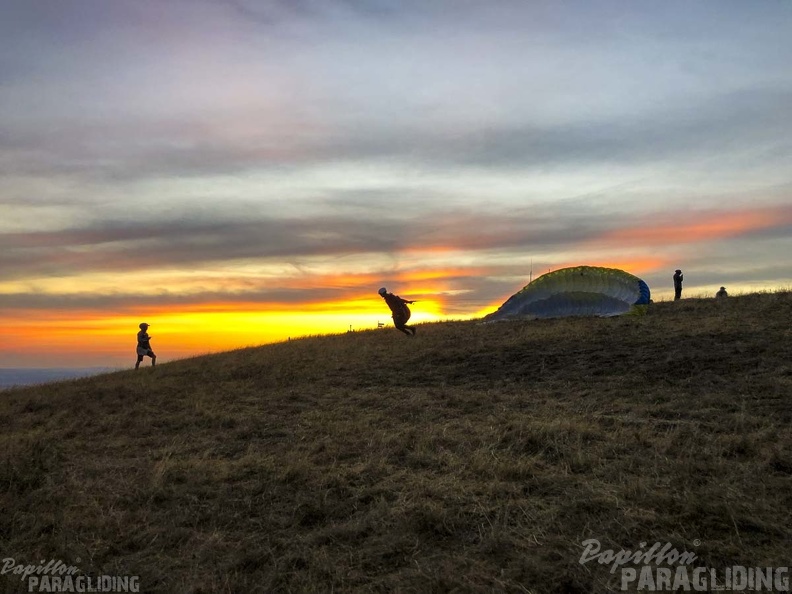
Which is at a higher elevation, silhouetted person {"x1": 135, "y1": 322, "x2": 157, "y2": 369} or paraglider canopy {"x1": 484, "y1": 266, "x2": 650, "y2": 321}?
paraglider canopy {"x1": 484, "y1": 266, "x2": 650, "y2": 321}

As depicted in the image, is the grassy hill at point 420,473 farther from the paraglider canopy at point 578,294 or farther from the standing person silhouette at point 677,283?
the standing person silhouette at point 677,283

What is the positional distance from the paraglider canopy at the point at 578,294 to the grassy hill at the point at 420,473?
7745 mm

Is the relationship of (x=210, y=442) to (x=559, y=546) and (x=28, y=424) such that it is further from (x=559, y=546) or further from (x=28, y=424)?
(x=559, y=546)

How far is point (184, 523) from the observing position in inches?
289

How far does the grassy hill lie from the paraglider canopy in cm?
775

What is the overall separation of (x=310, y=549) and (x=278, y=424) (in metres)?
6.42

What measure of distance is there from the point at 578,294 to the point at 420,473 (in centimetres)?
1916

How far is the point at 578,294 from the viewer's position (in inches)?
1023

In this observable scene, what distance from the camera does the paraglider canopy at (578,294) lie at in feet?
82.8

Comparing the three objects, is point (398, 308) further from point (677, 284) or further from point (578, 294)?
point (677, 284)

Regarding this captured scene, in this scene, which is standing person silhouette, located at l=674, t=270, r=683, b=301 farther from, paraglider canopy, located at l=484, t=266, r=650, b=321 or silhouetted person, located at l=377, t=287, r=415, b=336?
silhouetted person, located at l=377, t=287, r=415, b=336

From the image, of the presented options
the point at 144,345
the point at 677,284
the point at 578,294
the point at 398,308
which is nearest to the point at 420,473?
the point at 398,308

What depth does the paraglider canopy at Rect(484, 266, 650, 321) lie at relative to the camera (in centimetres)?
2523

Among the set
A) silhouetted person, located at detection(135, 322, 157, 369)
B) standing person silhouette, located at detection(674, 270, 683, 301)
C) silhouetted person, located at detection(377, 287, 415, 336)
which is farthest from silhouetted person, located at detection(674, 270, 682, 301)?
silhouetted person, located at detection(135, 322, 157, 369)
